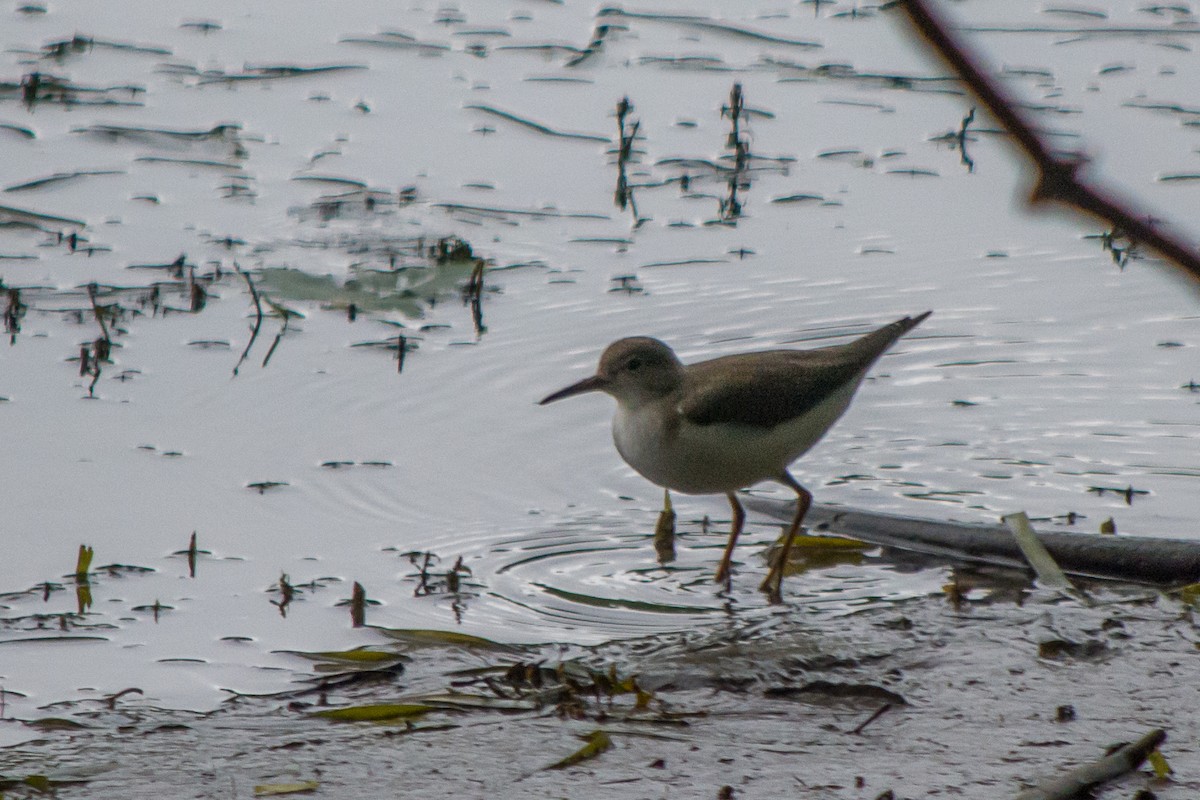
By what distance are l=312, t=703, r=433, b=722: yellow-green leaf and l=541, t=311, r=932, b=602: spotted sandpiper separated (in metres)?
1.48

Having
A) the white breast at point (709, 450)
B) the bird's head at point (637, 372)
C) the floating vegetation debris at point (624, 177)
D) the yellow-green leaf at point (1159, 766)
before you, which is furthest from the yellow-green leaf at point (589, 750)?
the floating vegetation debris at point (624, 177)

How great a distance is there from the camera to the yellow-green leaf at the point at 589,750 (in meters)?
3.89

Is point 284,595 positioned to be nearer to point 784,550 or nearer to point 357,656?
point 357,656

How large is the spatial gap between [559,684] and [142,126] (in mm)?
6642

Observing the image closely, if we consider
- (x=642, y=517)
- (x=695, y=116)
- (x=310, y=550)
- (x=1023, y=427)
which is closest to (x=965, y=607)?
(x=642, y=517)

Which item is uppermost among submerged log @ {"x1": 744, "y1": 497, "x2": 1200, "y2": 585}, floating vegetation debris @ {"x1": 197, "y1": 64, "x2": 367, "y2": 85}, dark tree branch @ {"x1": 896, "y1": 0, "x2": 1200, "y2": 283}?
floating vegetation debris @ {"x1": 197, "y1": 64, "x2": 367, "y2": 85}

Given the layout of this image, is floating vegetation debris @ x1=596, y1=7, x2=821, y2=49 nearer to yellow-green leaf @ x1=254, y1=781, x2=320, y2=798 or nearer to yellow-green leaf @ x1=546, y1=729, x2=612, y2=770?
yellow-green leaf @ x1=546, y1=729, x2=612, y2=770

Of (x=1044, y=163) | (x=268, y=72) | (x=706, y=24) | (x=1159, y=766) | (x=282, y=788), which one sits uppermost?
(x=706, y=24)

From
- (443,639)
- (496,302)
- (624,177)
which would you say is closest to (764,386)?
(443,639)

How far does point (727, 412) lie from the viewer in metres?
5.46

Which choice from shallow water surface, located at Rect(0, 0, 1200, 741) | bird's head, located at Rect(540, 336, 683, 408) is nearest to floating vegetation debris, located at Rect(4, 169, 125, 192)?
shallow water surface, located at Rect(0, 0, 1200, 741)

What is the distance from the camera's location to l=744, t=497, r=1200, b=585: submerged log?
5.14 metres

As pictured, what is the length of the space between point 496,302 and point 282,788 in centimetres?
436

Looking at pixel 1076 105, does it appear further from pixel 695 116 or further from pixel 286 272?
pixel 286 272
